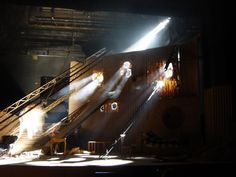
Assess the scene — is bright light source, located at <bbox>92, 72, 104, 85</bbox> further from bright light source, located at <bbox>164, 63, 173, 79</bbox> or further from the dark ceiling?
bright light source, located at <bbox>164, 63, 173, 79</bbox>

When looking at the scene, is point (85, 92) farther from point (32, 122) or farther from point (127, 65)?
point (32, 122)

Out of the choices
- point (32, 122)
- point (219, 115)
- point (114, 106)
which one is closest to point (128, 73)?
point (114, 106)

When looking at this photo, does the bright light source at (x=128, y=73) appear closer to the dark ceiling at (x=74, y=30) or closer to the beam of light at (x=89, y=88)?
the beam of light at (x=89, y=88)

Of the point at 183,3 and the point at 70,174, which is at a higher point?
the point at 183,3

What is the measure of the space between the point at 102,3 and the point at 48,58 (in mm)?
9734

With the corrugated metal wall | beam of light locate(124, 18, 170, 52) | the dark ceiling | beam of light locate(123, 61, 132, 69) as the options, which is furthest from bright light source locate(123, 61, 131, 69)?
the corrugated metal wall

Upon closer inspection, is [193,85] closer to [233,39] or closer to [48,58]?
[233,39]

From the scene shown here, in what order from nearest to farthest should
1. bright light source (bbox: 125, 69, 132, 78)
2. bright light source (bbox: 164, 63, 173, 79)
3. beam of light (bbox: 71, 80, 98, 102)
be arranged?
bright light source (bbox: 164, 63, 173, 79) < bright light source (bbox: 125, 69, 132, 78) < beam of light (bbox: 71, 80, 98, 102)

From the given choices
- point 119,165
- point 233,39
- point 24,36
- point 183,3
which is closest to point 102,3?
point 183,3

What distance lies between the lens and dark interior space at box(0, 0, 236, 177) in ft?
34.6

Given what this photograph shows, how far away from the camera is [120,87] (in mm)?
16172

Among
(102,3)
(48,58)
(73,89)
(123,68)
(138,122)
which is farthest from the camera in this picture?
(48,58)

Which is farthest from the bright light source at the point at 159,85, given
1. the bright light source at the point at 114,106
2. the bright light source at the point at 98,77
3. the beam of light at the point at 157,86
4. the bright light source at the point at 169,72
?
the bright light source at the point at 98,77

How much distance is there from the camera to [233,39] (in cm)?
1076
